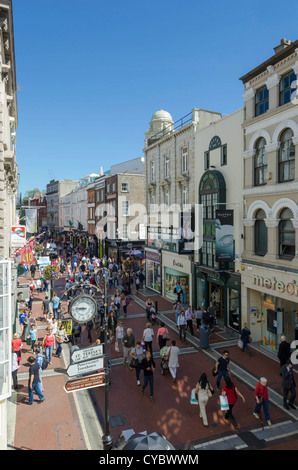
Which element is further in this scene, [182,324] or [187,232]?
[187,232]

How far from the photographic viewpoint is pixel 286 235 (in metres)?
14.8

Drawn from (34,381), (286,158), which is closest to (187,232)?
(286,158)

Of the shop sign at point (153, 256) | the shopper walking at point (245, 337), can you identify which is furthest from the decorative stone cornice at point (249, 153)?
the shop sign at point (153, 256)

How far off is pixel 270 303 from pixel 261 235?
341 cm

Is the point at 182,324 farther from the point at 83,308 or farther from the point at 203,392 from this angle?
the point at 83,308

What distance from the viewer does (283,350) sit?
12.5 m

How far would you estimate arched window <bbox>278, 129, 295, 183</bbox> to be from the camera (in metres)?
14.3

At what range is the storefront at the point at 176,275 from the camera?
22.9 meters

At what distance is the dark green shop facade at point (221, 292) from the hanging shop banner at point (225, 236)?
1.19 metres

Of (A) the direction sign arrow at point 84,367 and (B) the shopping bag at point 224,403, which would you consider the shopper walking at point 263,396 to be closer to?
(B) the shopping bag at point 224,403

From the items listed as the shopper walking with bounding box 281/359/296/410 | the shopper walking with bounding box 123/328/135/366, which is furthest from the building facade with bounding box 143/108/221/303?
the shopper walking with bounding box 281/359/296/410
